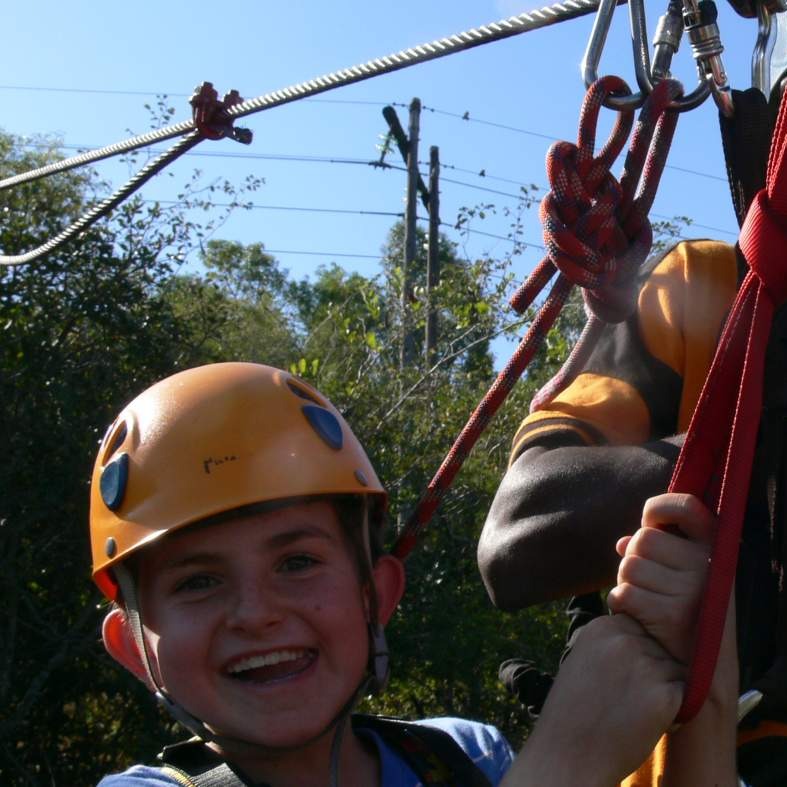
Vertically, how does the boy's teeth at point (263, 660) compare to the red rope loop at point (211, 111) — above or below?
below

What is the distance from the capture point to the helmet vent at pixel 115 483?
210 cm

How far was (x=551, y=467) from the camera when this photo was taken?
6.69 feet

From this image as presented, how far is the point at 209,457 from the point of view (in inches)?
81.1

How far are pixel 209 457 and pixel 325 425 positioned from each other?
240 mm

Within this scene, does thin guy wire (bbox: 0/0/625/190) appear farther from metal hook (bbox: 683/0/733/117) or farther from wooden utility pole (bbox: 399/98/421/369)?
wooden utility pole (bbox: 399/98/421/369)

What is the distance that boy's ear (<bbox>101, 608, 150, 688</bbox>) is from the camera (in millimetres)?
2129

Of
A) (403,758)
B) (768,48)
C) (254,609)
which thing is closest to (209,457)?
(254,609)

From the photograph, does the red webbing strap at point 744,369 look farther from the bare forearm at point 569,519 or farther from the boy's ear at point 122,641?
the boy's ear at point 122,641

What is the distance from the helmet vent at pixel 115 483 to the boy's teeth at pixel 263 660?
37 cm

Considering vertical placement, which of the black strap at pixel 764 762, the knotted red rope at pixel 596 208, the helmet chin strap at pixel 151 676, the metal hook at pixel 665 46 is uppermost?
the metal hook at pixel 665 46

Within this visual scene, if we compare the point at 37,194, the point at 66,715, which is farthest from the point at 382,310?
the point at 66,715

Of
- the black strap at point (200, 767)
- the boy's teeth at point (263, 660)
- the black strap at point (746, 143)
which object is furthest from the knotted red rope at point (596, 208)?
the black strap at point (200, 767)

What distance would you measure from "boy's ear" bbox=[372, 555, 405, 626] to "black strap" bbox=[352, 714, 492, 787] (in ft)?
0.61

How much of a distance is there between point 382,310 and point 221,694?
8.92 meters
